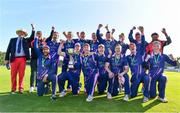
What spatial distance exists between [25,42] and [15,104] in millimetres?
3328

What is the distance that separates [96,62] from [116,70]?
76 cm

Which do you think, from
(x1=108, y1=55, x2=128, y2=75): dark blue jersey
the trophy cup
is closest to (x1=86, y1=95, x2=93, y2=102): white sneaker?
(x1=108, y1=55, x2=128, y2=75): dark blue jersey

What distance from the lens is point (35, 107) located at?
378 inches

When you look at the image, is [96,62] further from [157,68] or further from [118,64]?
[157,68]

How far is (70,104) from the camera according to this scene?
33.0ft

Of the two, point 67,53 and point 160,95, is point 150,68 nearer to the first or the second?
point 160,95

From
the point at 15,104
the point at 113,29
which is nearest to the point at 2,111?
the point at 15,104

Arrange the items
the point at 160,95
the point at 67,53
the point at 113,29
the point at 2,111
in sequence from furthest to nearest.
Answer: the point at 113,29 < the point at 67,53 < the point at 160,95 < the point at 2,111

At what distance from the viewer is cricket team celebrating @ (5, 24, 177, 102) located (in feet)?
36.2

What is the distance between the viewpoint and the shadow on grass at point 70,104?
9453mm

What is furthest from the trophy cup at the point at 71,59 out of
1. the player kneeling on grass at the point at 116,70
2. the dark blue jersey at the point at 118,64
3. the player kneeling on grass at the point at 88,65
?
the dark blue jersey at the point at 118,64

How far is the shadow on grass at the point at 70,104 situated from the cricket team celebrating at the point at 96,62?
11.4 inches

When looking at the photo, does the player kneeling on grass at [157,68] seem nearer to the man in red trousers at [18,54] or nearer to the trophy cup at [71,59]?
the trophy cup at [71,59]

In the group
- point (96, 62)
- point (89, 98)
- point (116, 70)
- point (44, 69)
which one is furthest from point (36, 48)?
point (116, 70)
